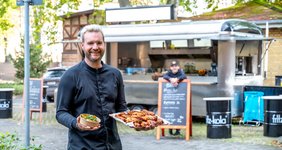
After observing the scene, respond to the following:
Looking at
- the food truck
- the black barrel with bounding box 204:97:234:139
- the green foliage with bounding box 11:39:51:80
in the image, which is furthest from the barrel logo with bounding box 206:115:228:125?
the green foliage with bounding box 11:39:51:80

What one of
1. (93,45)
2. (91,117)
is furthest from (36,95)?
(91,117)

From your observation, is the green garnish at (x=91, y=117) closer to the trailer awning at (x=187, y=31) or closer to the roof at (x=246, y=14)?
the trailer awning at (x=187, y=31)

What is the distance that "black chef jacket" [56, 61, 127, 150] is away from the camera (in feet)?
12.9

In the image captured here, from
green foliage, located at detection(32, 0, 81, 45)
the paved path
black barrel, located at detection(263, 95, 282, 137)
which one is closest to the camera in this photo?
the paved path

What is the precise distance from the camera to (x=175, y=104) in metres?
11.6

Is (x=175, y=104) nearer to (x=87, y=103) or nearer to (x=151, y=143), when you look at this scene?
(x=151, y=143)

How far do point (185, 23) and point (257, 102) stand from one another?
278 cm

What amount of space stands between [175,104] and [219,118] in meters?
1.00

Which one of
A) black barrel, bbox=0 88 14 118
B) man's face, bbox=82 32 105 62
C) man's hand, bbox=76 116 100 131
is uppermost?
man's face, bbox=82 32 105 62

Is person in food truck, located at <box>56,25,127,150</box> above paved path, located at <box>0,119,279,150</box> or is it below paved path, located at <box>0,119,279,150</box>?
above

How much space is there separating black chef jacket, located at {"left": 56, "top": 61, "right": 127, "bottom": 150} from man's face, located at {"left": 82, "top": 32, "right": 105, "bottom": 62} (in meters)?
0.15

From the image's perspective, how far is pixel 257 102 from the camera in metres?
14.0

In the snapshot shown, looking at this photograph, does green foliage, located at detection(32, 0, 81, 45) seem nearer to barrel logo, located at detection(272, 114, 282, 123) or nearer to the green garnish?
barrel logo, located at detection(272, 114, 282, 123)

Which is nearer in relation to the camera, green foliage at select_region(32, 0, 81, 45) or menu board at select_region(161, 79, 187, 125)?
menu board at select_region(161, 79, 187, 125)
